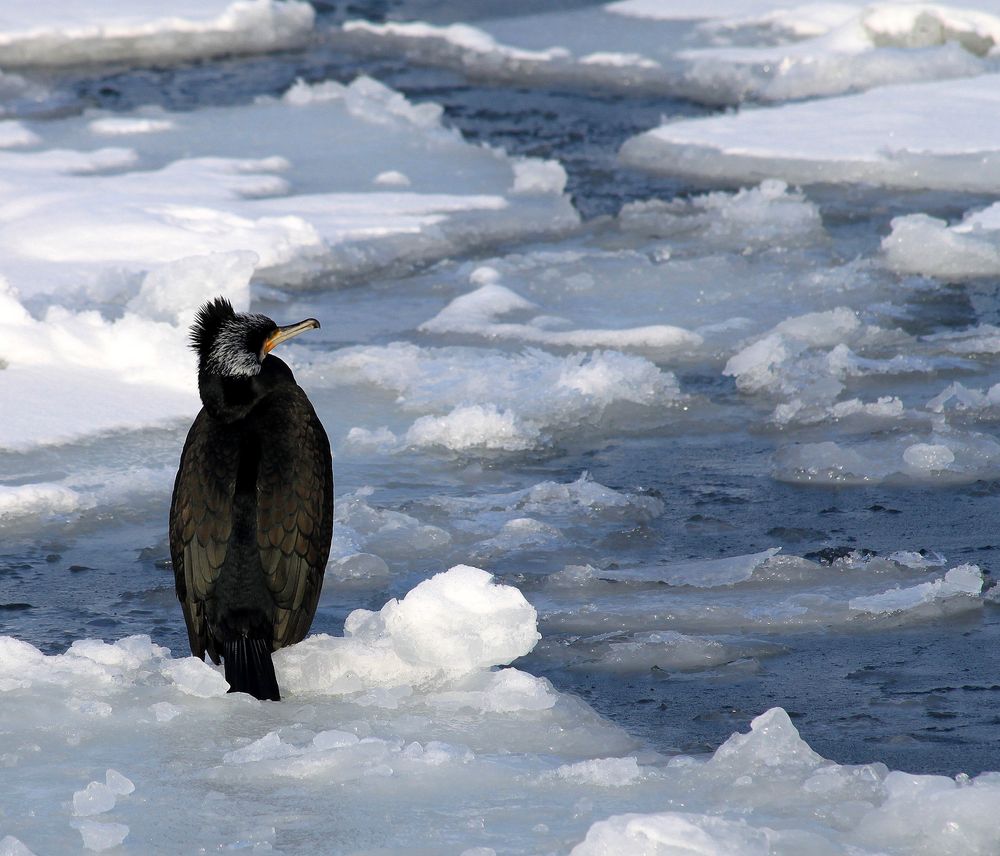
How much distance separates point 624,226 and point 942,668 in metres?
5.71

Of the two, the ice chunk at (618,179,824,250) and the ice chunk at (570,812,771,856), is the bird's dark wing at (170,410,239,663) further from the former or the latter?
the ice chunk at (618,179,824,250)

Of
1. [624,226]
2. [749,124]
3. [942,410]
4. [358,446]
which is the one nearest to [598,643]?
[358,446]

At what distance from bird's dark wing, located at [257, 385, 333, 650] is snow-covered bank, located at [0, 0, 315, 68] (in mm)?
12262

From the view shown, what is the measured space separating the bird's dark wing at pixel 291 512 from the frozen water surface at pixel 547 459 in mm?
123

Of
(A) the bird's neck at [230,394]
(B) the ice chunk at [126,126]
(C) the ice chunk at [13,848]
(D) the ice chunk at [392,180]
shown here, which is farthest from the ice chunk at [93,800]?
(B) the ice chunk at [126,126]

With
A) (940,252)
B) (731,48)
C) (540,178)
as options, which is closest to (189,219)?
(540,178)

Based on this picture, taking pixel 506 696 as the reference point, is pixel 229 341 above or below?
above

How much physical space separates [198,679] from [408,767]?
2.35 feet

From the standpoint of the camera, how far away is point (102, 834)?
10.6 feet

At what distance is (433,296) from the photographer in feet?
27.6

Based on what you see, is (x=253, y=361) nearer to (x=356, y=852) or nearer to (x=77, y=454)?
(x=356, y=852)

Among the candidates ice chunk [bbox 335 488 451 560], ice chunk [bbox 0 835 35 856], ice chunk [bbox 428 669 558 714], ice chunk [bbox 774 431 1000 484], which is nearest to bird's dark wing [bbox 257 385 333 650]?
ice chunk [bbox 428 669 558 714]

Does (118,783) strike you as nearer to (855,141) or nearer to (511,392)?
(511,392)

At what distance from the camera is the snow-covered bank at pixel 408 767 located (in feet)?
10.6
